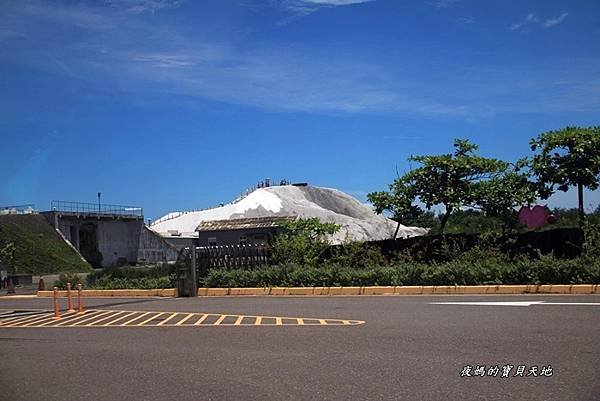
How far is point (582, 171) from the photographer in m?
26.1

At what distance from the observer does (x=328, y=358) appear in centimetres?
935

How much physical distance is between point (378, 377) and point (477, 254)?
1430cm

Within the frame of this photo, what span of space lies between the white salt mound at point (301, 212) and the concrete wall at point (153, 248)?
10.0 feet

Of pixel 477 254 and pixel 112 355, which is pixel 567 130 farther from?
pixel 112 355

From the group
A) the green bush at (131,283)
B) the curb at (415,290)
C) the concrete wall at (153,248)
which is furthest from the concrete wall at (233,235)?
the concrete wall at (153,248)

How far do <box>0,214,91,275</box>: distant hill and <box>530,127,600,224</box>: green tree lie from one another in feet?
157

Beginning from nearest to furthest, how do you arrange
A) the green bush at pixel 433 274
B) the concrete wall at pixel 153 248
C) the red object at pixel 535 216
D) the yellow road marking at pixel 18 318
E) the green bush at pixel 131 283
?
the yellow road marking at pixel 18 318, the green bush at pixel 433 274, the green bush at pixel 131 283, the red object at pixel 535 216, the concrete wall at pixel 153 248

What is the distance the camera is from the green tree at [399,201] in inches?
1282

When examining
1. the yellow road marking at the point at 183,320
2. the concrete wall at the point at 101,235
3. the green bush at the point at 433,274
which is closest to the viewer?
the yellow road marking at the point at 183,320
